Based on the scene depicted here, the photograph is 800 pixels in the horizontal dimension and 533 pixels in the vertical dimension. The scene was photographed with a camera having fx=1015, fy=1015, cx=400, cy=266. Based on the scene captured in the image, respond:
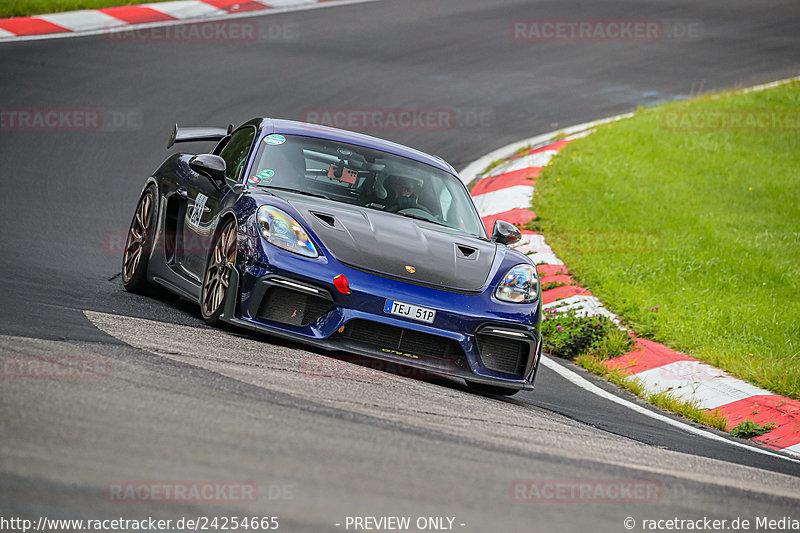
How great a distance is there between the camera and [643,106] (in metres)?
15.7

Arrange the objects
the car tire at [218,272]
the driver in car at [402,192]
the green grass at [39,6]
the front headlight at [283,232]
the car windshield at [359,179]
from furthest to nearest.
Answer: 1. the green grass at [39,6]
2. the driver in car at [402,192]
3. the car windshield at [359,179]
4. the car tire at [218,272]
5. the front headlight at [283,232]

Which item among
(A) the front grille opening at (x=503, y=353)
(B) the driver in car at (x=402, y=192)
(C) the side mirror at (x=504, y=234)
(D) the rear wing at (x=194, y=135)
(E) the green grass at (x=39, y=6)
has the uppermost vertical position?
(E) the green grass at (x=39, y=6)

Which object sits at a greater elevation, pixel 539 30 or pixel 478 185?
pixel 539 30

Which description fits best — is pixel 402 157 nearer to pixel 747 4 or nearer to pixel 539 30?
pixel 539 30

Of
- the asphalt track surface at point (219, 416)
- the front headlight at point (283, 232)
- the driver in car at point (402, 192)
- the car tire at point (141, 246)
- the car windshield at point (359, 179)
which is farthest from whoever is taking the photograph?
the car tire at point (141, 246)

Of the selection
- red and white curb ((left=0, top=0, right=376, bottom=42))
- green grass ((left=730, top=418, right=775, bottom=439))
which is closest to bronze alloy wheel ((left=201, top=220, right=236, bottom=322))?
green grass ((left=730, top=418, right=775, bottom=439))

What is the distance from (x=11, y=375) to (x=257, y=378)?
42.5 inches

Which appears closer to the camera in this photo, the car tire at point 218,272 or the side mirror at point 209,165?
the car tire at point 218,272

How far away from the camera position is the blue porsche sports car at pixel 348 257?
17.9 feet

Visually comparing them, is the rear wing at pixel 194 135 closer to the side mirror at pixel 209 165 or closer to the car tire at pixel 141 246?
the car tire at pixel 141 246

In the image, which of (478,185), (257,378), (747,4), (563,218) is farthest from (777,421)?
(747,4)

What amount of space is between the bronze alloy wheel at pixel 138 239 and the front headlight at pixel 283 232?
1.81m

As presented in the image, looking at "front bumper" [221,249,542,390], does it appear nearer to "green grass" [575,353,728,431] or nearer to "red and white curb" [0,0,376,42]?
"green grass" [575,353,728,431]

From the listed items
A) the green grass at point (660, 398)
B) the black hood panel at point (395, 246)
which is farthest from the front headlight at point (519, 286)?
the green grass at point (660, 398)
